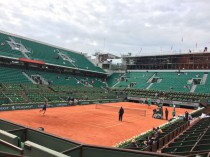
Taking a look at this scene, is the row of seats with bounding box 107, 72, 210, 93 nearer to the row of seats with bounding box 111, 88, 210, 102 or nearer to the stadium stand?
the stadium stand

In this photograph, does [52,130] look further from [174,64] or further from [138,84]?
[174,64]

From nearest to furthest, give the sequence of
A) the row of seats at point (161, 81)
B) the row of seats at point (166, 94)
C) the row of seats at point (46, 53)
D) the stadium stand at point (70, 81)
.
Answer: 1. the stadium stand at point (70, 81)
2. the row of seats at point (46, 53)
3. the row of seats at point (166, 94)
4. the row of seats at point (161, 81)

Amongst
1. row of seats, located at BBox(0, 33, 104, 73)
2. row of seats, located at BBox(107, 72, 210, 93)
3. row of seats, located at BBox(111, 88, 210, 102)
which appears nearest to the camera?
row of seats, located at BBox(0, 33, 104, 73)

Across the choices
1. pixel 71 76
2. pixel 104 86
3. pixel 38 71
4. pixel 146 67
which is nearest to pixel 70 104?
pixel 38 71

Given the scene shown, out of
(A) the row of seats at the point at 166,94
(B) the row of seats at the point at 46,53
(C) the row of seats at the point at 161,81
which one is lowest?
(A) the row of seats at the point at 166,94

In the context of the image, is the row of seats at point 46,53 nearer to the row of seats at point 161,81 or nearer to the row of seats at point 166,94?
the row of seats at point 161,81

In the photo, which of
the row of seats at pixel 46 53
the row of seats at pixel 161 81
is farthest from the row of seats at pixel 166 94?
the row of seats at pixel 46 53

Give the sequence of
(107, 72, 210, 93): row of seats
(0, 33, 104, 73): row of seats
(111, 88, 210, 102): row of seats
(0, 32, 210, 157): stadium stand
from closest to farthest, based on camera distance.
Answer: (0, 32, 210, 157): stadium stand
(0, 33, 104, 73): row of seats
(111, 88, 210, 102): row of seats
(107, 72, 210, 93): row of seats

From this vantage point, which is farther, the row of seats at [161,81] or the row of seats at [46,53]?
the row of seats at [161,81]

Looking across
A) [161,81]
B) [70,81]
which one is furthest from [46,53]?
[161,81]

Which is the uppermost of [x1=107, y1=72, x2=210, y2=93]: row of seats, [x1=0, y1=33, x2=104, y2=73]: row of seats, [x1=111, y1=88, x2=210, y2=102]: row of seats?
[x1=0, y1=33, x2=104, y2=73]: row of seats

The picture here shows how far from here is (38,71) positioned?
5700 centimetres

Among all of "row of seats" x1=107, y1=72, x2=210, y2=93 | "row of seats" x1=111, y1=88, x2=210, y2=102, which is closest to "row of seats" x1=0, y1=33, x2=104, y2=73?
"row of seats" x1=107, y1=72, x2=210, y2=93

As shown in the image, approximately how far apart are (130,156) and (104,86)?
67835 mm
